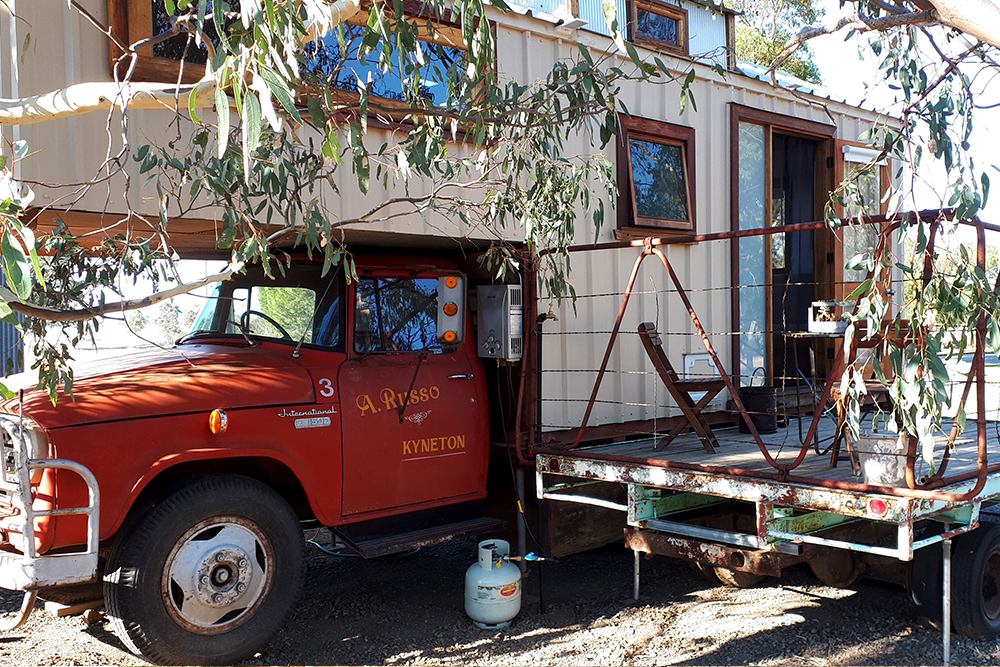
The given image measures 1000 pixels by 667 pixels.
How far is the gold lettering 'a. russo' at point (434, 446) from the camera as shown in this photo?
548 cm

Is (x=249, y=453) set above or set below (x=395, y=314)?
below

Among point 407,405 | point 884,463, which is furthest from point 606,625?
point 884,463

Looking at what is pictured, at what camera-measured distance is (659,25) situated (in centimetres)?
733

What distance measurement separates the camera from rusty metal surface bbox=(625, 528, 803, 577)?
4.61 metres

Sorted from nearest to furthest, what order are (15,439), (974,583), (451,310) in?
(15,439), (974,583), (451,310)

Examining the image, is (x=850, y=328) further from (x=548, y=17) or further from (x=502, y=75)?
(x=548, y=17)

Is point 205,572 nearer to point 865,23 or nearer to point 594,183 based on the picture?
point 594,183

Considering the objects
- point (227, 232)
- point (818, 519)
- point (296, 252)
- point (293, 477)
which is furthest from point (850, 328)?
point (296, 252)

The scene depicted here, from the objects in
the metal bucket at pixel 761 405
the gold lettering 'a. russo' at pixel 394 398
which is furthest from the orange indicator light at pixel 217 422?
the metal bucket at pixel 761 405

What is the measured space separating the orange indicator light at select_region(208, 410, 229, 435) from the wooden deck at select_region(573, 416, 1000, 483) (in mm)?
2113

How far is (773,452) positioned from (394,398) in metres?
2.53

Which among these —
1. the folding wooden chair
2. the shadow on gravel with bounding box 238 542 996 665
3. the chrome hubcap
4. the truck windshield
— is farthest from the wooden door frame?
the chrome hubcap

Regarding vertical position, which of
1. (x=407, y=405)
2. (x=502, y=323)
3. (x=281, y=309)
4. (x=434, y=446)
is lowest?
(x=434, y=446)

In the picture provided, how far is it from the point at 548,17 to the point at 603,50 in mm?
589
